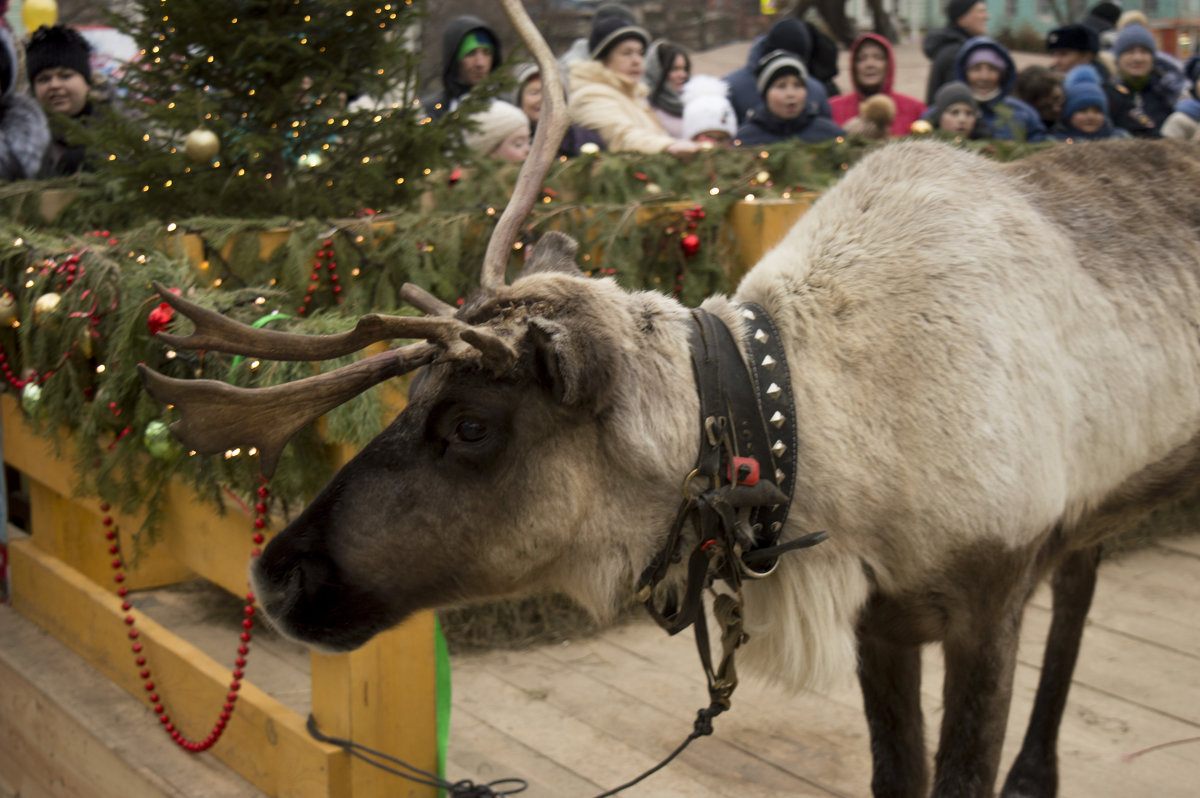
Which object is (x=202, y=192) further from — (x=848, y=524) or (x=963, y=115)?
(x=963, y=115)

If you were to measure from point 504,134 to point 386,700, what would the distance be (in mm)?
3534

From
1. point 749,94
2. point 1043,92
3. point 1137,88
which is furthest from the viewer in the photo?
point 1137,88

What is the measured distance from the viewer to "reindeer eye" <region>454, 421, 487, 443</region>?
2.04m

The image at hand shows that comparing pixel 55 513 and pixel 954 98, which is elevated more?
pixel 954 98

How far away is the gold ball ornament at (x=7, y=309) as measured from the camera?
3402mm

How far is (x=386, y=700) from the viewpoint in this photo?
2.72m

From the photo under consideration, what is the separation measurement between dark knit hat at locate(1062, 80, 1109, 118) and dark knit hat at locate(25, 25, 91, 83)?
523 centimetres

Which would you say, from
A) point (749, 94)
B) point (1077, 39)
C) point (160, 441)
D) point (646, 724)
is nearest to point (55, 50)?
point (160, 441)

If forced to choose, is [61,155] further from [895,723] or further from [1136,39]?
[1136,39]

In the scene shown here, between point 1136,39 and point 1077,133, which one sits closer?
point 1077,133

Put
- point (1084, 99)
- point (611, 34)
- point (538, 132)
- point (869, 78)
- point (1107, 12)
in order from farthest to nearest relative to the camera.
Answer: point (1107, 12), point (869, 78), point (1084, 99), point (611, 34), point (538, 132)

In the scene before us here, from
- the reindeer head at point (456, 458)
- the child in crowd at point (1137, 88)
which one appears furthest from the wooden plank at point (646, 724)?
the child in crowd at point (1137, 88)

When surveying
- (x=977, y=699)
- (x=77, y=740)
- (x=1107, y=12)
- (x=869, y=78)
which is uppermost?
(x=1107, y=12)

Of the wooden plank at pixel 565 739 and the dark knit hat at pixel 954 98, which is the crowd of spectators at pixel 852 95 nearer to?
the dark knit hat at pixel 954 98
